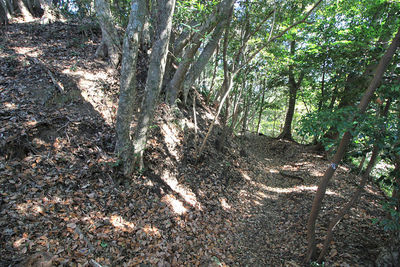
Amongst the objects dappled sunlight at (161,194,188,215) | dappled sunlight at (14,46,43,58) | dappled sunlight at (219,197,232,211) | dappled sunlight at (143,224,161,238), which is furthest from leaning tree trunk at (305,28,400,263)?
dappled sunlight at (14,46,43,58)

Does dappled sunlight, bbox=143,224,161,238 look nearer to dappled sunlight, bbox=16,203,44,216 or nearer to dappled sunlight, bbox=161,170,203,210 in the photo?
dappled sunlight, bbox=161,170,203,210

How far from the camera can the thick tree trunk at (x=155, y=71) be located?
4363 mm

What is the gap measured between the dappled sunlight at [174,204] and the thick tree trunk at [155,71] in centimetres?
129

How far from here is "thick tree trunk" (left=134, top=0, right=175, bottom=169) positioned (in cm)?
436

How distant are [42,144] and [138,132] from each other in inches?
87.5

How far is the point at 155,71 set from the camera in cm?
464

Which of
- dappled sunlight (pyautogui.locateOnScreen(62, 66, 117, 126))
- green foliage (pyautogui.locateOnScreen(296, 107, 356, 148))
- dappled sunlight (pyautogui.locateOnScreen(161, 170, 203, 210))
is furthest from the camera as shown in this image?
dappled sunlight (pyautogui.locateOnScreen(62, 66, 117, 126))

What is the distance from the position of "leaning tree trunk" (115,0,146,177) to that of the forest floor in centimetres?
36

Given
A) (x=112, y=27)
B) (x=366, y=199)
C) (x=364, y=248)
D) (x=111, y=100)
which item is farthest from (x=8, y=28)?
(x=366, y=199)

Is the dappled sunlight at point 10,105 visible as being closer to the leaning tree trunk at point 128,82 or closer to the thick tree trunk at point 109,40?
the leaning tree trunk at point 128,82

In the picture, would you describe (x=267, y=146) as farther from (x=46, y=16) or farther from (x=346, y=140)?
(x=46, y=16)

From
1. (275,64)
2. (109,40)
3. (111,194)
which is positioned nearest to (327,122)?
(111,194)

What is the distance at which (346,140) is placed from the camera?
3.59 metres

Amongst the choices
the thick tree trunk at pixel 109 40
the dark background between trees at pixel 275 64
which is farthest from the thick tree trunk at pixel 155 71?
the thick tree trunk at pixel 109 40
